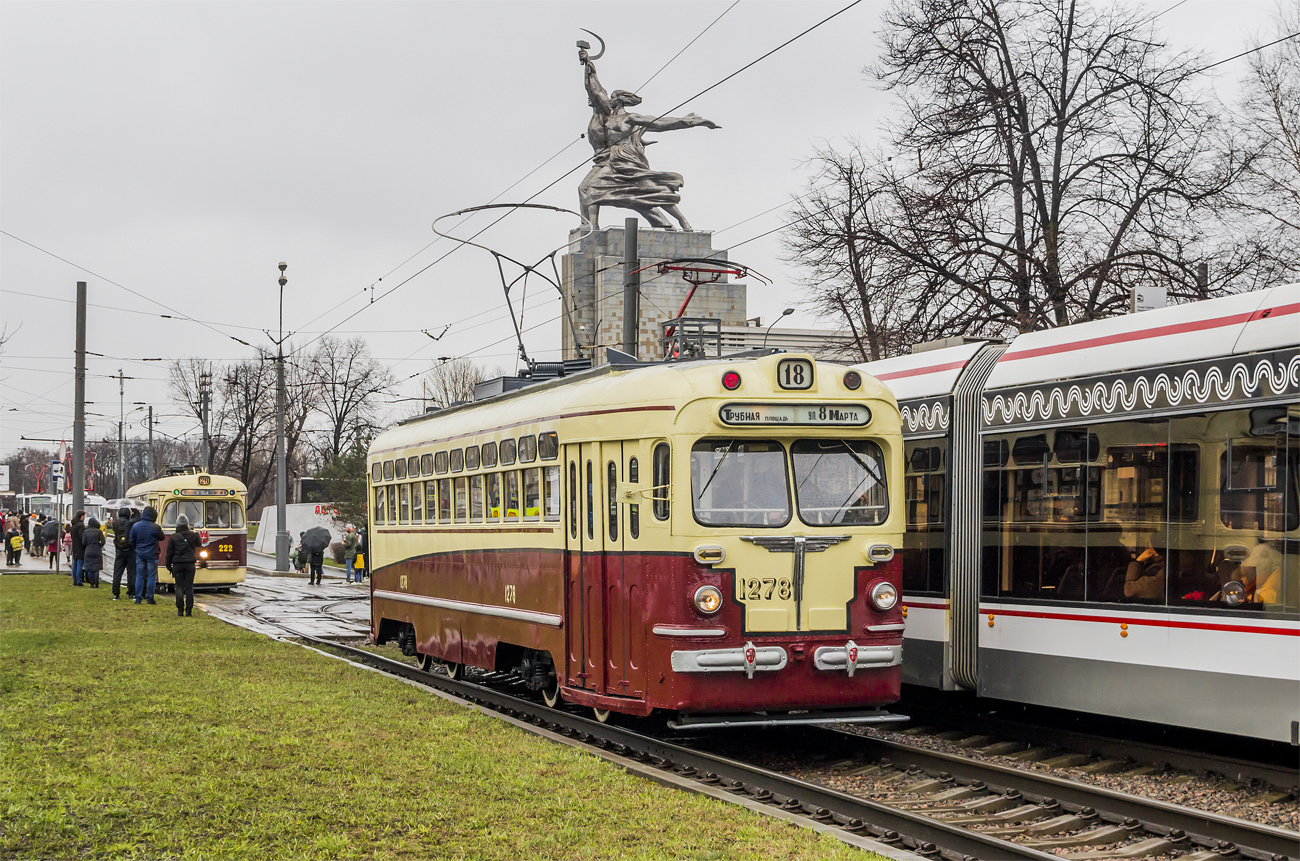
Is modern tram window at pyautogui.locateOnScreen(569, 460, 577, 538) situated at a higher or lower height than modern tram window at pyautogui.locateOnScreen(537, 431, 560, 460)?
lower

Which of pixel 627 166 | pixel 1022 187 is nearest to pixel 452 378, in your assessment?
pixel 627 166

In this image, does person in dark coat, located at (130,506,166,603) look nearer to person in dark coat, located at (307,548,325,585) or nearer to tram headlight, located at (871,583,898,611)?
person in dark coat, located at (307,548,325,585)

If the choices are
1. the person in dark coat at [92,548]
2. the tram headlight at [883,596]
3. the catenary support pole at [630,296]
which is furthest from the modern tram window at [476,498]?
the person in dark coat at [92,548]

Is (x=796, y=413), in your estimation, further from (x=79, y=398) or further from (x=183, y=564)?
(x=79, y=398)

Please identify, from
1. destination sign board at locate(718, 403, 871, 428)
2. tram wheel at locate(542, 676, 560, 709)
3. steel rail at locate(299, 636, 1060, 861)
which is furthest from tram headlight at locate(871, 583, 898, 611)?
tram wheel at locate(542, 676, 560, 709)

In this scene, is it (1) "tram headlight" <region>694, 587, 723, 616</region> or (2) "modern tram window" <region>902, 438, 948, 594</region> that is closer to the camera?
(1) "tram headlight" <region>694, 587, 723, 616</region>

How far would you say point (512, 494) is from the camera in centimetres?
1333

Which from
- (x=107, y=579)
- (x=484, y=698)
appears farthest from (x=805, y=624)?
(x=107, y=579)

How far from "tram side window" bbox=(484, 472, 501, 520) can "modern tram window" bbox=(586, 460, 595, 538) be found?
223 cm

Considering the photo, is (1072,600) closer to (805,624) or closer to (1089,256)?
(805,624)

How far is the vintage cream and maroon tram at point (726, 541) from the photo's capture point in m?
10.5

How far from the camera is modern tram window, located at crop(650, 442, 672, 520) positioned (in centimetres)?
1073

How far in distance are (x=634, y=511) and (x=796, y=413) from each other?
4.69 feet

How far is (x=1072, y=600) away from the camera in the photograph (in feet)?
36.4
